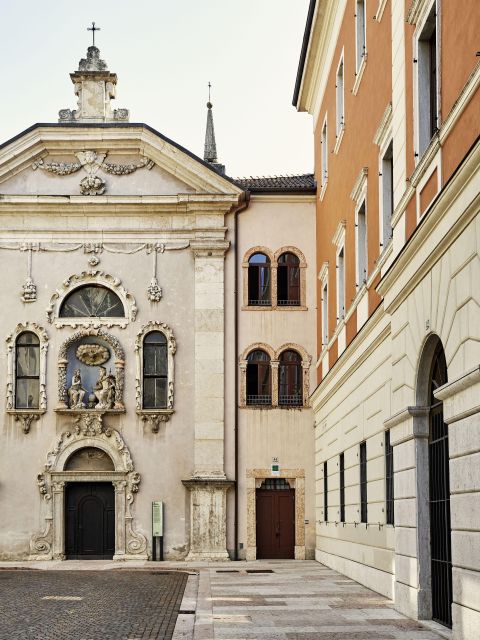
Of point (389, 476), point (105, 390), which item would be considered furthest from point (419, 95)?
point (105, 390)

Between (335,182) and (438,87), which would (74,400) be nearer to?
(335,182)

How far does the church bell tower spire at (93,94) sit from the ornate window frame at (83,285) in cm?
513

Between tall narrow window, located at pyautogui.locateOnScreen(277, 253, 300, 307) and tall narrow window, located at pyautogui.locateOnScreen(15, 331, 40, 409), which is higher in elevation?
tall narrow window, located at pyautogui.locateOnScreen(277, 253, 300, 307)

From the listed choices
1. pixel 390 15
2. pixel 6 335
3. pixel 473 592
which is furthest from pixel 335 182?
pixel 473 592

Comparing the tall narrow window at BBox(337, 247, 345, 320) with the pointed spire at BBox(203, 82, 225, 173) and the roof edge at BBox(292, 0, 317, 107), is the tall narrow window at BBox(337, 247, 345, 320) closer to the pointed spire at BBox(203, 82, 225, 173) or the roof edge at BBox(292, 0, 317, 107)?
the roof edge at BBox(292, 0, 317, 107)

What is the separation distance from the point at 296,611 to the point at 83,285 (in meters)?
17.5

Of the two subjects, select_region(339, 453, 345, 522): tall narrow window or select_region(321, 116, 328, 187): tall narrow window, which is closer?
select_region(339, 453, 345, 522): tall narrow window

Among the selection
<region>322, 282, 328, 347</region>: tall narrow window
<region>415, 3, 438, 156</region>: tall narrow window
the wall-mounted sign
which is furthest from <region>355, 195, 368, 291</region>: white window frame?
the wall-mounted sign

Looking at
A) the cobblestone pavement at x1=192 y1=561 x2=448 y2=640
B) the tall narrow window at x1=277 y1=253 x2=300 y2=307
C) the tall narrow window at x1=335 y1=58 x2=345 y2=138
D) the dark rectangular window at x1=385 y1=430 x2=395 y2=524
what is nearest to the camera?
the cobblestone pavement at x1=192 y1=561 x2=448 y2=640

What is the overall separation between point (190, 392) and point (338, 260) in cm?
821

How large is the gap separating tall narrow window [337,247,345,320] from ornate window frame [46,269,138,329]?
28.5 ft

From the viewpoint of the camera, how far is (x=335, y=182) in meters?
26.3

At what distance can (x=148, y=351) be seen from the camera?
32250 millimetres

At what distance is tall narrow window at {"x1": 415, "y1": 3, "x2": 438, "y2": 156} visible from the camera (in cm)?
1399
